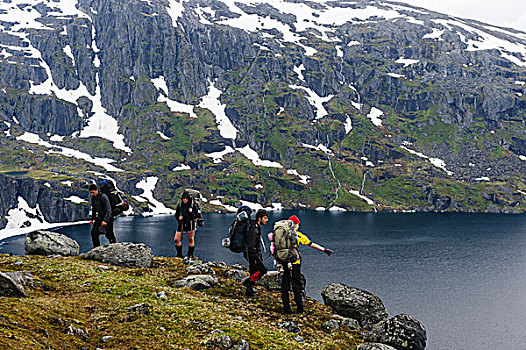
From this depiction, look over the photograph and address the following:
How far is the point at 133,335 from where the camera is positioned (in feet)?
40.6

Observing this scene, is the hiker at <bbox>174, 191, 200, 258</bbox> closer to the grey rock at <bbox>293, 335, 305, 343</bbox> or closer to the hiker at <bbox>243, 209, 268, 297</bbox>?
the hiker at <bbox>243, 209, 268, 297</bbox>

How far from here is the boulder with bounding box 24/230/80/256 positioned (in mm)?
25281

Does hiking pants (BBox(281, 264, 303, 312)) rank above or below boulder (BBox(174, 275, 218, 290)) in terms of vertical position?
above

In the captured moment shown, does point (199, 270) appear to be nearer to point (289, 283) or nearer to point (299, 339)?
point (289, 283)

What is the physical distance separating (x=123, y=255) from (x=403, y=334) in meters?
17.1

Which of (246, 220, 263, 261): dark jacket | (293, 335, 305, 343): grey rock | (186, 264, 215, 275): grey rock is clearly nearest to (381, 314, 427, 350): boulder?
(293, 335, 305, 343): grey rock

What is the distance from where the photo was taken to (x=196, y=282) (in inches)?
800

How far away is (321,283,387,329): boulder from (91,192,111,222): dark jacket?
1450 cm

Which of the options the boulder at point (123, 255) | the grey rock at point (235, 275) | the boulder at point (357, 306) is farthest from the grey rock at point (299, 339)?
the boulder at point (123, 255)

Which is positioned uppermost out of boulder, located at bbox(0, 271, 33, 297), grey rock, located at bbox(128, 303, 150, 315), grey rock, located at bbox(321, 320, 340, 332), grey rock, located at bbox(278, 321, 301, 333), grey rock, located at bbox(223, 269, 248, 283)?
boulder, located at bbox(0, 271, 33, 297)

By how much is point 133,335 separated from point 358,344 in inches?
367

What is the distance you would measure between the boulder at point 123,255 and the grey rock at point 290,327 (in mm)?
12105

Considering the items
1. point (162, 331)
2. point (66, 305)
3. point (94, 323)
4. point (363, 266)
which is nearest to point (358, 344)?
point (162, 331)

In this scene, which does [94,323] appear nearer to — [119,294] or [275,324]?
[119,294]
